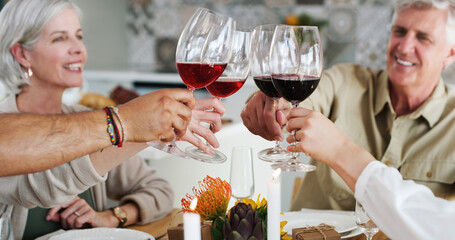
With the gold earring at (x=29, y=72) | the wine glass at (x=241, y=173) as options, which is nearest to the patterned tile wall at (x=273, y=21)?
the gold earring at (x=29, y=72)

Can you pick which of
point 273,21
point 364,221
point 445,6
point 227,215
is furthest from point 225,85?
point 273,21

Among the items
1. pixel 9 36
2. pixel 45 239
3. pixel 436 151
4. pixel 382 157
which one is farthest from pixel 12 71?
pixel 436 151

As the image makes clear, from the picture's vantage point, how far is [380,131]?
1.98 meters

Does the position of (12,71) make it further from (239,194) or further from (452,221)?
(452,221)

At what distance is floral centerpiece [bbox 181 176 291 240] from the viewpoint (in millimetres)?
970

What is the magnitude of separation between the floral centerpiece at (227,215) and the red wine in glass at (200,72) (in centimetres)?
21

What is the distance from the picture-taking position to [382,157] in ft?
6.22

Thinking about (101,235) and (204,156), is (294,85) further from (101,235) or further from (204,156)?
(101,235)

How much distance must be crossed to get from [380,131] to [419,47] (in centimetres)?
33

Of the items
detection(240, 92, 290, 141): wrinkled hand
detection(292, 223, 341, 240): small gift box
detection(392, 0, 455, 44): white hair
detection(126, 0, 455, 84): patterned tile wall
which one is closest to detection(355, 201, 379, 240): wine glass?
detection(292, 223, 341, 240): small gift box

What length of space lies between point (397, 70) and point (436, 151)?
1.03 ft

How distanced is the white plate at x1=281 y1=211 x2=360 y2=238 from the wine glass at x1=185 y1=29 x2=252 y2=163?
32 centimetres

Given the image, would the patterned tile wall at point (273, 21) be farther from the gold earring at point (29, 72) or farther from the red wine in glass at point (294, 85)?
the red wine in glass at point (294, 85)

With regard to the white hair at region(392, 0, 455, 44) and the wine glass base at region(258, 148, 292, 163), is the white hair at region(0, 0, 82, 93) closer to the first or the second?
the wine glass base at region(258, 148, 292, 163)
